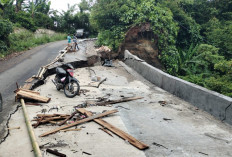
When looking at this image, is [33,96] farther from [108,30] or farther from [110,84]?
[108,30]

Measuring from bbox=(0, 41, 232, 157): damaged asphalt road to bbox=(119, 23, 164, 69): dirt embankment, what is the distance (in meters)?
9.72

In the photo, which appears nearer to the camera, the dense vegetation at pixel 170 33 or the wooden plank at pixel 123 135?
the wooden plank at pixel 123 135

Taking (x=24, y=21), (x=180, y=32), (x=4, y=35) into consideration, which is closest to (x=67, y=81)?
(x=4, y=35)

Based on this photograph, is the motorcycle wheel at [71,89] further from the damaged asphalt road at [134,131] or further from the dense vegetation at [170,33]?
the dense vegetation at [170,33]

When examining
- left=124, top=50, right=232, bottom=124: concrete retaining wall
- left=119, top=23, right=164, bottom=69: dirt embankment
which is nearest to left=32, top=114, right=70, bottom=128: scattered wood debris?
left=124, top=50, right=232, bottom=124: concrete retaining wall

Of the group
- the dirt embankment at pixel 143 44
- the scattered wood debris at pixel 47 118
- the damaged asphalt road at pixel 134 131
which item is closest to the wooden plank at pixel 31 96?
the damaged asphalt road at pixel 134 131

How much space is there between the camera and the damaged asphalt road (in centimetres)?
395

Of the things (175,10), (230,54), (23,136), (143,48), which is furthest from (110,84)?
(175,10)

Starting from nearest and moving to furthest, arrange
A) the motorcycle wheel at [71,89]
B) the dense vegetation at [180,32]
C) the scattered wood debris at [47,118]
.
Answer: the scattered wood debris at [47,118] → the motorcycle wheel at [71,89] → the dense vegetation at [180,32]

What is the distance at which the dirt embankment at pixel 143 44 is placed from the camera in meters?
17.6

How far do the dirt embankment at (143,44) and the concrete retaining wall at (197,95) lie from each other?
6684 millimetres

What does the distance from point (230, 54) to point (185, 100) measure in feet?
45.2

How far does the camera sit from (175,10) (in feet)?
73.0

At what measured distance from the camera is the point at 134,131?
4848mm
